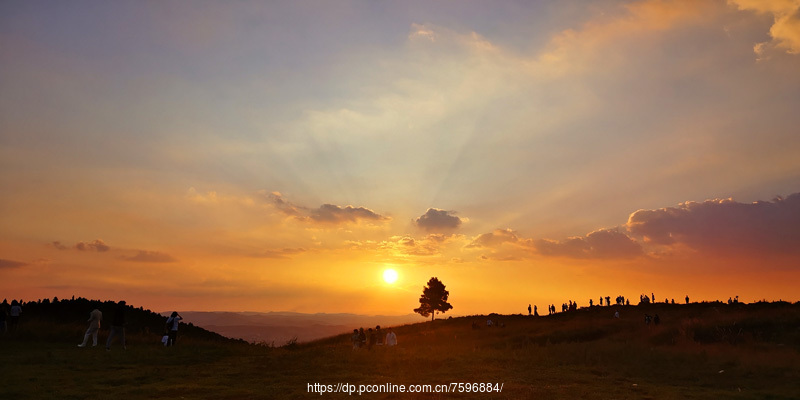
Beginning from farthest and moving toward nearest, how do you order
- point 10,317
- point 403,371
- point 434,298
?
point 434,298 < point 10,317 < point 403,371

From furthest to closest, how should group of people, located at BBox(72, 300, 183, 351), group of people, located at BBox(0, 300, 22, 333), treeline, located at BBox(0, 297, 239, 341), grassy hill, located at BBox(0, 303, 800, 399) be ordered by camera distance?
treeline, located at BBox(0, 297, 239, 341), group of people, located at BBox(0, 300, 22, 333), group of people, located at BBox(72, 300, 183, 351), grassy hill, located at BBox(0, 303, 800, 399)

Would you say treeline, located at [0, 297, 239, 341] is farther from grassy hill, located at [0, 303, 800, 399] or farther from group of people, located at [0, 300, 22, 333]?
grassy hill, located at [0, 303, 800, 399]

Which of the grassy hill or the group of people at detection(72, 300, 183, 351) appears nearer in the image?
the grassy hill

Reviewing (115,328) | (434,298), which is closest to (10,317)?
(115,328)

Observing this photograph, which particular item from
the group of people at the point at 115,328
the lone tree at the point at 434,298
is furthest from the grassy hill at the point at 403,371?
the lone tree at the point at 434,298

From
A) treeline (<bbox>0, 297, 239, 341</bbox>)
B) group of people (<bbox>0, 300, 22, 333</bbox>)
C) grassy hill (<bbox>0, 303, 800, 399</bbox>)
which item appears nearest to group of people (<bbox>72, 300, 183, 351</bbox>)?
grassy hill (<bbox>0, 303, 800, 399</bbox>)

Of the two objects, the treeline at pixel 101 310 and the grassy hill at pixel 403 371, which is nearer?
the grassy hill at pixel 403 371

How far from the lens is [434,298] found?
106 m

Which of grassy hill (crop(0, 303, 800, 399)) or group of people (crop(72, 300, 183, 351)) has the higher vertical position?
group of people (crop(72, 300, 183, 351))

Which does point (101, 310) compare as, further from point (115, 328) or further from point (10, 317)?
point (115, 328)

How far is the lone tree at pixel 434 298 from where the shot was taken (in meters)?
106

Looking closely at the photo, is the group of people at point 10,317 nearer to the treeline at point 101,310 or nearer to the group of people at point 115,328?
the group of people at point 115,328

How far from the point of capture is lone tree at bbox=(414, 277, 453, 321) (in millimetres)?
106312

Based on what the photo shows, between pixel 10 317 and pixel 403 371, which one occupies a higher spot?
pixel 10 317
